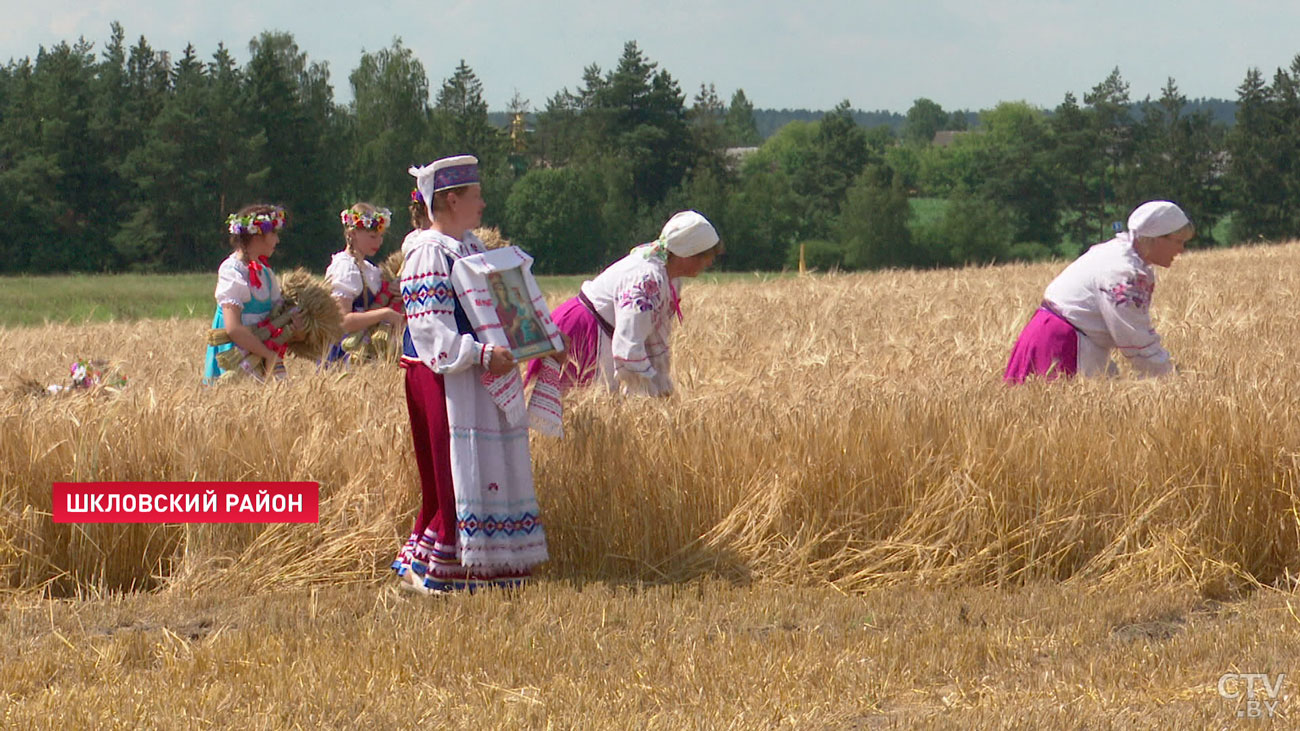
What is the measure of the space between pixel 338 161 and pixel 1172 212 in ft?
206

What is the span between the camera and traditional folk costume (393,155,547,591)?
17.2ft

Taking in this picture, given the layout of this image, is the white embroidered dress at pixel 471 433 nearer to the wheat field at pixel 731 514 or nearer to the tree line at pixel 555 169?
the wheat field at pixel 731 514

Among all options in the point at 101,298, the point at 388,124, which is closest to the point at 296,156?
the point at 388,124

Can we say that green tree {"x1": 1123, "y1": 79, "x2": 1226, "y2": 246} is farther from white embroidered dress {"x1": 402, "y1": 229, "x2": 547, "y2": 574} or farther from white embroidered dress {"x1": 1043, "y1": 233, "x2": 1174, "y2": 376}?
white embroidered dress {"x1": 402, "y1": 229, "x2": 547, "y2": 574}

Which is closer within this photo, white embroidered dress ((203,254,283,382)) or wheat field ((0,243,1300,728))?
wheat field ((0,243,1300,728))

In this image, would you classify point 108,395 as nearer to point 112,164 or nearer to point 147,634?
point 147,634

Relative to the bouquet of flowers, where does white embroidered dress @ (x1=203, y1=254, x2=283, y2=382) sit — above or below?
above

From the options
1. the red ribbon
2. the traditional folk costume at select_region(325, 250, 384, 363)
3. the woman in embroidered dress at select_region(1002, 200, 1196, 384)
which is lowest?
the woman in embroidered dress at select_region(1002, 200, 1196, 384)

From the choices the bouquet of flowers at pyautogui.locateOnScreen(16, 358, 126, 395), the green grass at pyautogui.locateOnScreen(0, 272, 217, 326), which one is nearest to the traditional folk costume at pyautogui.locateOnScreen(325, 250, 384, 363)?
the bouquet of flowers at pyautogui.locateOnScreen(16, 358, 126, 395)

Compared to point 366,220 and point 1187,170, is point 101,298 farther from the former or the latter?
point 1187,170

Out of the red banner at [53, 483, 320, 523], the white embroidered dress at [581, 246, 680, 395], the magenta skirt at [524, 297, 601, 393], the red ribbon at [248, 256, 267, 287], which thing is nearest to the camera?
the red banner at [53, 483, 320, 523]

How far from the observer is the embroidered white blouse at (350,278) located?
334 inches

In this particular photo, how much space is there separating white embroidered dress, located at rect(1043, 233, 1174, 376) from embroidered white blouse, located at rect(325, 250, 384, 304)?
3871 mm

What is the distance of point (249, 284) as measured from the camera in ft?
24.6
